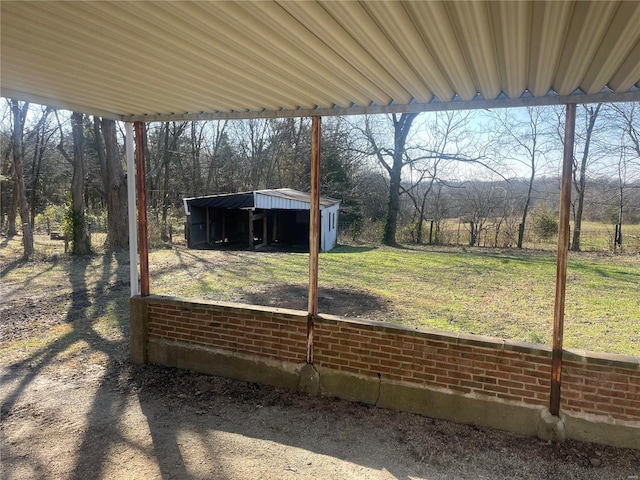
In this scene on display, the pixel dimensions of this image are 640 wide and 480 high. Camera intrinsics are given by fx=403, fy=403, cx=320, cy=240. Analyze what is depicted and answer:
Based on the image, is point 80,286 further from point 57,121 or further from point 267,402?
point 57,121

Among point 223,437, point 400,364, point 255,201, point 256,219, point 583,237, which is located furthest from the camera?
point 583,237

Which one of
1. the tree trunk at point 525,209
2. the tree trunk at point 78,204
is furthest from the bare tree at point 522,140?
the tree trunk at point 78,204

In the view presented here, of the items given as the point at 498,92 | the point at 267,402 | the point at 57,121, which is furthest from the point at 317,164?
the point at 57,121

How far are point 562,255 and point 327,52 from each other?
2133 mm

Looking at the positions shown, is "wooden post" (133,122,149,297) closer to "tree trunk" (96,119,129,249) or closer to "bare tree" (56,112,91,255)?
"bare tree" (56,112,91,255)

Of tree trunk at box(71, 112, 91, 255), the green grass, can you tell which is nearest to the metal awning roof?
the green grass

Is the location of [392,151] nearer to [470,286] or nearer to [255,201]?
[255,201]

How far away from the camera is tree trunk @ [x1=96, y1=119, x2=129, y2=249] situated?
43.1 feet

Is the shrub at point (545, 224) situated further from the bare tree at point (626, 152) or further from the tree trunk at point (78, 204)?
the tree trunk at point (78, 204)

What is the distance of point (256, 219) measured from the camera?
1525cm

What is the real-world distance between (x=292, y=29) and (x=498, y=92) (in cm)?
156

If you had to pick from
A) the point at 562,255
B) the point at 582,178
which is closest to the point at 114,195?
the point at 562,255

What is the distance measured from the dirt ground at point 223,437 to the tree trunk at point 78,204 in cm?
855

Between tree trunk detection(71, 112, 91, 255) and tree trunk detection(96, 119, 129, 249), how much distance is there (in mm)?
777
